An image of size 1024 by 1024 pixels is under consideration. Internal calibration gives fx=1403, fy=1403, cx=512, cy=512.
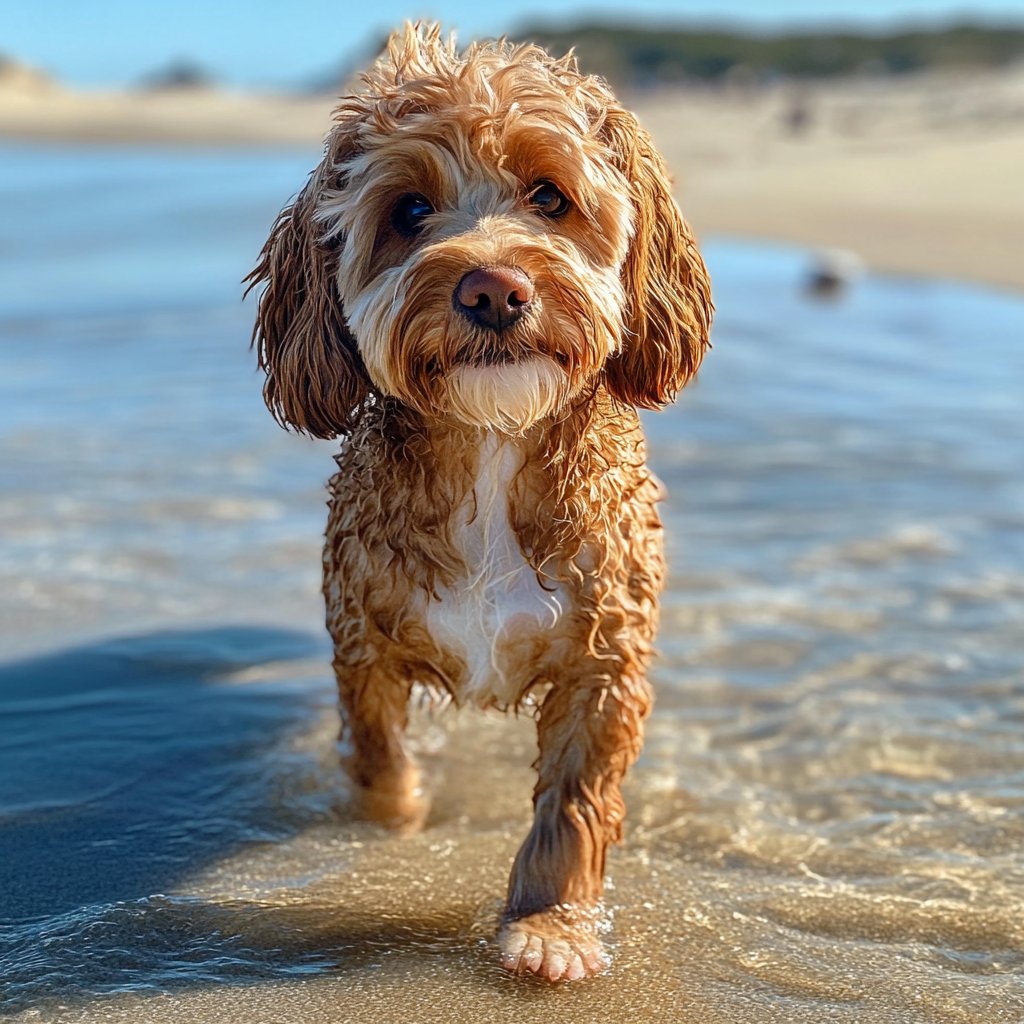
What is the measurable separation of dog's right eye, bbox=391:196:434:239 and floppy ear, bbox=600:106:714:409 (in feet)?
1.54

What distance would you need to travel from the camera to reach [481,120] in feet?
10.0

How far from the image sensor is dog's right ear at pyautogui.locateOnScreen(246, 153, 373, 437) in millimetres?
3314

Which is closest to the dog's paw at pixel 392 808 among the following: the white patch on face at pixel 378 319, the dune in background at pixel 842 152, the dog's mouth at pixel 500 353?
the white patch on face at pixel 378 319

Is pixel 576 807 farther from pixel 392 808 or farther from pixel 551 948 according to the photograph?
pixel 392 808

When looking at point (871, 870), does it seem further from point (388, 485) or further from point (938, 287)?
point (938, 287)

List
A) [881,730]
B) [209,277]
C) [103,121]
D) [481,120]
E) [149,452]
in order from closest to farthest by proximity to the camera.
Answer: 1. [481,120]
2. [881,730]
3. [149,452]
4. [209,277]
5. [103,121]

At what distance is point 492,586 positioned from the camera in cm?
334

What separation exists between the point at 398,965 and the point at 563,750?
636 millimetres

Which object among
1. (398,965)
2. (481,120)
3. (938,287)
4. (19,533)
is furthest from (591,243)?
(938,287)

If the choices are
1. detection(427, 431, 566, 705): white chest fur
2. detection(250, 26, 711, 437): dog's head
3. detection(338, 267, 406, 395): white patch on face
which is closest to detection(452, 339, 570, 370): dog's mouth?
detection(250, 26, 711, 437): dog's head

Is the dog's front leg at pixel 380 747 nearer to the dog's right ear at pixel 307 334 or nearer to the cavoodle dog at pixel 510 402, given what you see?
the cavoodle dog at pixel 510 402

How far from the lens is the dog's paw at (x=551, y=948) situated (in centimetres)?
316

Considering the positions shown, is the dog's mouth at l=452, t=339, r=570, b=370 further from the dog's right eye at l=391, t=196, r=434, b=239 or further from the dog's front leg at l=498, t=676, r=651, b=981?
the dog's front leg at l=498, t=676, r=651, b=981

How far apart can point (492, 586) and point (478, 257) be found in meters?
0.82
